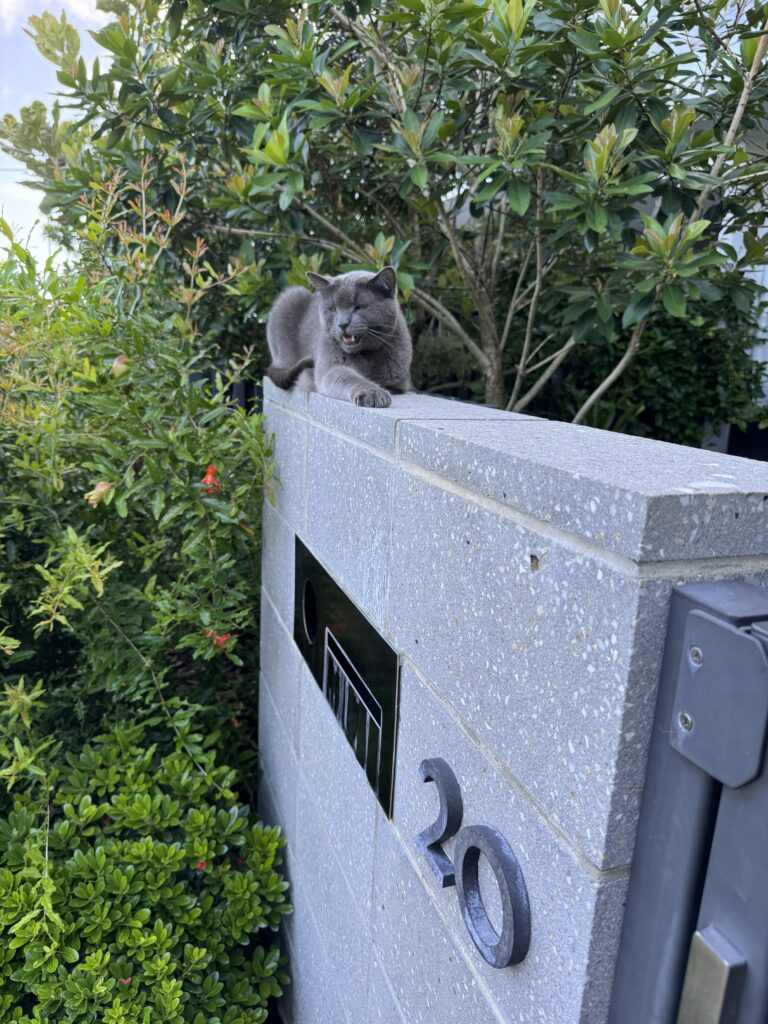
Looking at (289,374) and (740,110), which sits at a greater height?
(740,110)

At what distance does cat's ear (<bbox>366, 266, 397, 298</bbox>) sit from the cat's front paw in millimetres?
824

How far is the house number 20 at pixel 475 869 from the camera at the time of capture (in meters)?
0.81

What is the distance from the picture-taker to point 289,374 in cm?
255

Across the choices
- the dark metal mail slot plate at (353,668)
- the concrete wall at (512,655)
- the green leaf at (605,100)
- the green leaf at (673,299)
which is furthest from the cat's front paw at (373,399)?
the green leaf at (605,100)

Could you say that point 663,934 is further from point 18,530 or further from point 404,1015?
point 18,530

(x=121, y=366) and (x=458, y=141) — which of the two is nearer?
(x=121, y=366)

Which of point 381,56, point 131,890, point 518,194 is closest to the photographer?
point 131,890

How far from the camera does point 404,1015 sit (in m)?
1.23

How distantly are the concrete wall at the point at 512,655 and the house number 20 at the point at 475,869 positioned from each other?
0.06 feet

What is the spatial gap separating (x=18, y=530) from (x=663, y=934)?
2232 mm

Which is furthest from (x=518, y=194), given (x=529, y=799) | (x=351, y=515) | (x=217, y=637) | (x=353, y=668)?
(x=529, y=799)

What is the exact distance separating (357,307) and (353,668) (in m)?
1.40

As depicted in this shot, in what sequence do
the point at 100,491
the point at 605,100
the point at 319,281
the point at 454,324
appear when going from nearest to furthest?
the point at 605,100 < the point at 100,491 < the point at 319,281 < the point at 454,324

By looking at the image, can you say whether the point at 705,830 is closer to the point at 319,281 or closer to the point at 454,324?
the point at 319,281
